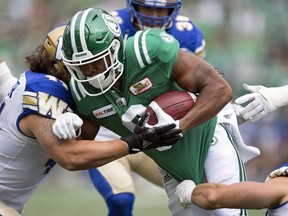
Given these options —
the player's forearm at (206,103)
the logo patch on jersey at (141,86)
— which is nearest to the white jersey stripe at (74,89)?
the logo patch on jersey at (141,86)

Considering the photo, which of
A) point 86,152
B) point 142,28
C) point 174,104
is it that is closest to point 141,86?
point 174,104

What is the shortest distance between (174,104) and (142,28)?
1.81m

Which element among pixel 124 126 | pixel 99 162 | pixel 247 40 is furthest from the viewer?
pixel 247 40

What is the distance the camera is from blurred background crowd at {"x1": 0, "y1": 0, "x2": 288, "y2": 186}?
32.2 ft

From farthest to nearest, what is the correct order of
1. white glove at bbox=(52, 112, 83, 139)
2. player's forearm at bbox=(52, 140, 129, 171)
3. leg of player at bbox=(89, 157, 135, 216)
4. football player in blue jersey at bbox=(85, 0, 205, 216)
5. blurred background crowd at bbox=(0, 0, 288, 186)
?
blurred background crowd at bbox=(0, 0, 288, 186)
football player in blue jersey at bbox=(85, 0, 205, 216)
leg of player at bbox=(89, 157, 135, 216)
player's forearm at bbox=(52, 140, 129, 171)
white glove at bbox=(52, 112, 83, 139)

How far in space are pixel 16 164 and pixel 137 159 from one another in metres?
1.64

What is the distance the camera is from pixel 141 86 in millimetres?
4023

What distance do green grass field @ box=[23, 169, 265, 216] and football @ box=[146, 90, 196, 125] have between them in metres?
2.69

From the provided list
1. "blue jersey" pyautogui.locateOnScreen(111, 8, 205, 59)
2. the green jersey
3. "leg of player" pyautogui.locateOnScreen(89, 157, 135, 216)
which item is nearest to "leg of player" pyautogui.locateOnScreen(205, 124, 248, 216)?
the green jersey

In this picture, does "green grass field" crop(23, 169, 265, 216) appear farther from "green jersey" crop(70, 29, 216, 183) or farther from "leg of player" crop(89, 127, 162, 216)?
"green jersey" crop(70, 29, 216, 183)

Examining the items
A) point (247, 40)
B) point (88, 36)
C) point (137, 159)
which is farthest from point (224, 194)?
point (247, 40)

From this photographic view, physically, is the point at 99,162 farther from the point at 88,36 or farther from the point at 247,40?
the point at 247,40

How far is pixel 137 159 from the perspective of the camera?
5719mm

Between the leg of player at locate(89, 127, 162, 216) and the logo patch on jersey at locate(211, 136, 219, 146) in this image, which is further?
the leg of player at locate(89, 127, 162, 216)
